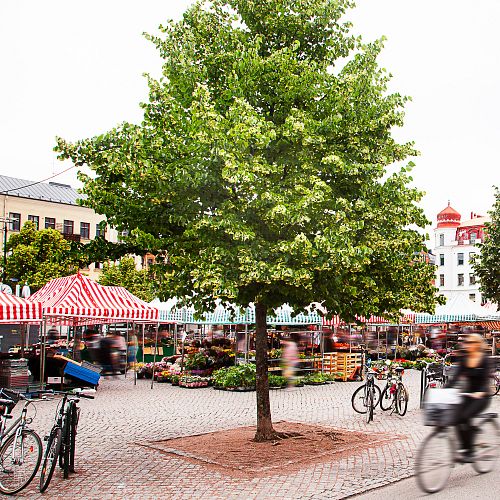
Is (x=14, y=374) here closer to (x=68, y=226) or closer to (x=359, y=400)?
(x=359, y=400)

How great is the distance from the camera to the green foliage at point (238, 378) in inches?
899

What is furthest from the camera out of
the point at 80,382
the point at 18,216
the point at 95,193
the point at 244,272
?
A: the point at 18,216

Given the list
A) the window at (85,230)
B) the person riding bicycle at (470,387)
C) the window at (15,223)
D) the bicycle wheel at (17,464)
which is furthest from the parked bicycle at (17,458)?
the window at (85,230)

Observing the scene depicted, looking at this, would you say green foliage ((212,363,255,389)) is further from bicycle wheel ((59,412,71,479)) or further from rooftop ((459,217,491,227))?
rooftop ((459,217,491,227))

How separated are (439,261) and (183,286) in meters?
96.9

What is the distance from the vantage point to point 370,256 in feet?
39.1

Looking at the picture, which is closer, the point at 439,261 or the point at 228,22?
the point at 228,22

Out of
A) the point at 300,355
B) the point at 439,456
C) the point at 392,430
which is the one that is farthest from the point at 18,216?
the point at 439,456

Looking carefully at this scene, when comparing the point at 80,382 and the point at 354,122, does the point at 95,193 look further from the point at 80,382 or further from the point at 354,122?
the point at 80,382

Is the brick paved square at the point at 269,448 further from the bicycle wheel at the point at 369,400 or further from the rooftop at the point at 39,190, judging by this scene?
the rooftop at the point at 39,190

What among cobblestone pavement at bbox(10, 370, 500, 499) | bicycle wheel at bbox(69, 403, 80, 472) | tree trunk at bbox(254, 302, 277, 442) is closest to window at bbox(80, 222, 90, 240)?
cobblestone pavement at bbox(10, 370, 500, 499)

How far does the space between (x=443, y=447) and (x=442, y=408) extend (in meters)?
0.50

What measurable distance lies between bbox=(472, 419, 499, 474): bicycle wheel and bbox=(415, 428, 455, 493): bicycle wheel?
1.72 feet

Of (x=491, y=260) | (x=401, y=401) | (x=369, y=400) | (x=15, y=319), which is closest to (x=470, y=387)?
(x=369, y=400)
